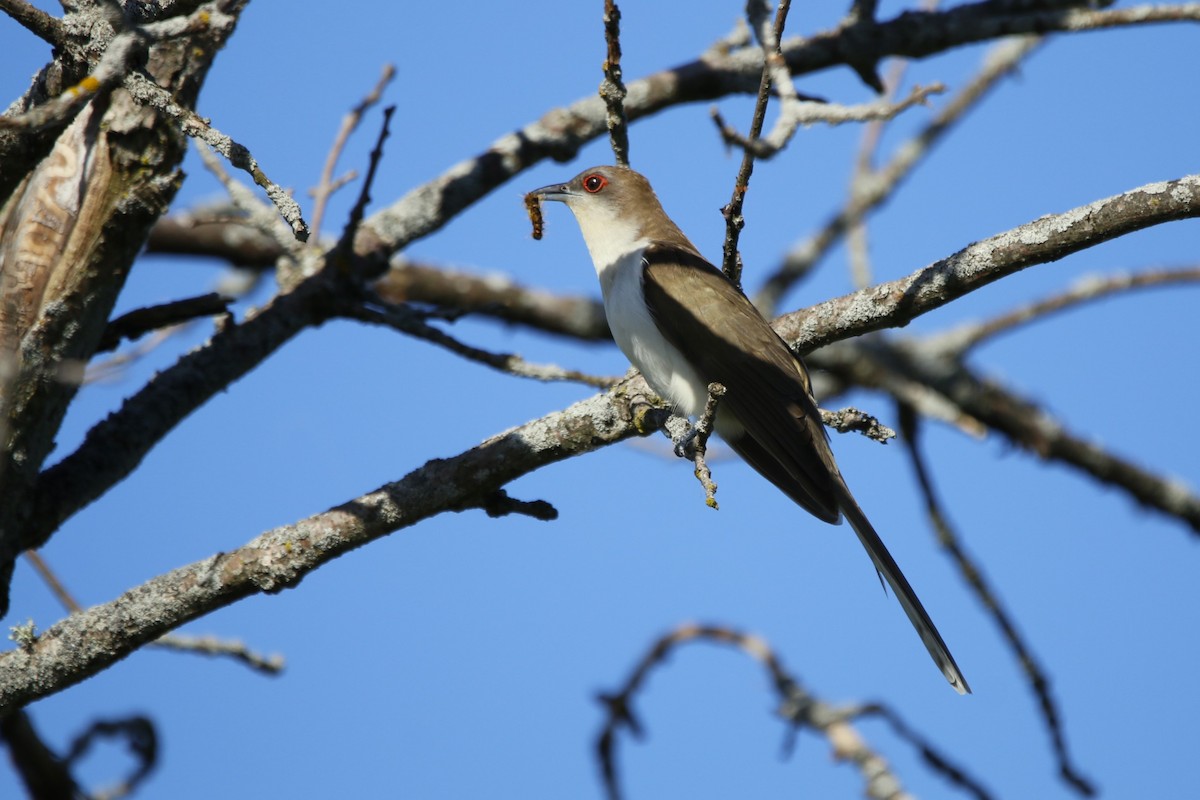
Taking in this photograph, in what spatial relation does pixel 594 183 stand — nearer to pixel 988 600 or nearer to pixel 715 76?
A: pixel 715 76

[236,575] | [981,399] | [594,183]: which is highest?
[981,399]

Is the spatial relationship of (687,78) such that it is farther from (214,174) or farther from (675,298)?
(214,174)

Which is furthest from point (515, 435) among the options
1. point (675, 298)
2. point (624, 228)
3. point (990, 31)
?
point (990, 31)

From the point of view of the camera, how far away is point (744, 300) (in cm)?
463

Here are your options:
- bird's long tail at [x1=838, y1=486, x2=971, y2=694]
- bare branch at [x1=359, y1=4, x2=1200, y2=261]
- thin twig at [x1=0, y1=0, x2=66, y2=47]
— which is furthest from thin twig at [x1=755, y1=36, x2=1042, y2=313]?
thin twig at [x1=0, y1=0, x2=66, y2=47]

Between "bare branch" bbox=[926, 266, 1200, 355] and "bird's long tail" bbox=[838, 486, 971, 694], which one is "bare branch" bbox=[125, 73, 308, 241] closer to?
"bird's long tail" bbox=[838, 486, 971, 694]

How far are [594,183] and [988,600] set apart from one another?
291 cm

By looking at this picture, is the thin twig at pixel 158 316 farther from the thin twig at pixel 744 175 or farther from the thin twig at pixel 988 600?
the thin twig at pixel 988 600

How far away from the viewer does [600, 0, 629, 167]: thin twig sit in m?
3.62

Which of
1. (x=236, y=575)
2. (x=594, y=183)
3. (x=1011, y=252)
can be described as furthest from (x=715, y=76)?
(x=236, y=575)

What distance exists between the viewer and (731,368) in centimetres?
447

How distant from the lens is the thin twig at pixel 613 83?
3.62m

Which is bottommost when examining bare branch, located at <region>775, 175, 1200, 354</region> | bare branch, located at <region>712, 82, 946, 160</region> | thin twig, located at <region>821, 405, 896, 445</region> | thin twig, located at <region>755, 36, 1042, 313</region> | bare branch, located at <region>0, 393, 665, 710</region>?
bare branch, located at <region>0, 393, 665, 710</region>

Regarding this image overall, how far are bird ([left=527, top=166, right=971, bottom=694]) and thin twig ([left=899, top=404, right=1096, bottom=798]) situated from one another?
133 cm
